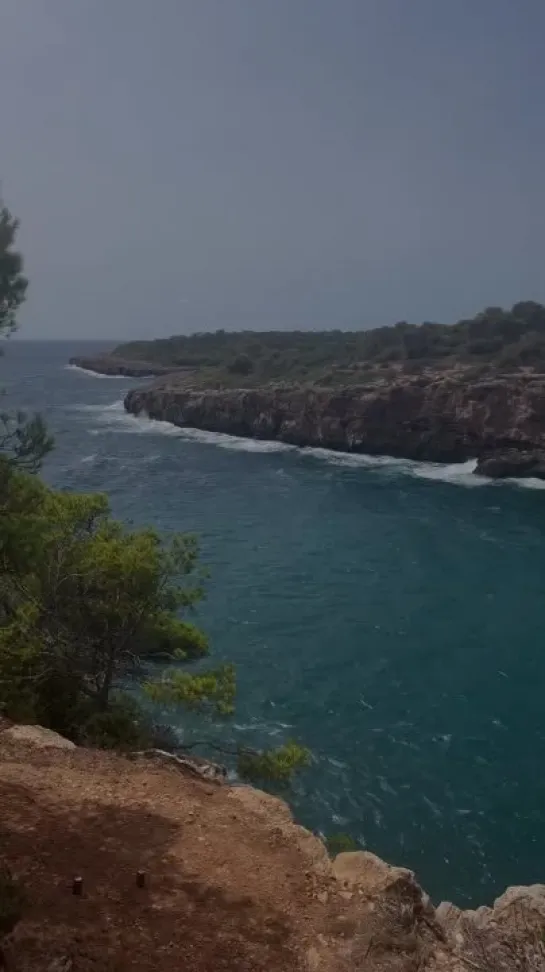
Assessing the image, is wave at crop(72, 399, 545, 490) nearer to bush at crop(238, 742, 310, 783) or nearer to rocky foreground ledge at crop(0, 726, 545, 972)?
bush at crop(238, 742, 310, 783)

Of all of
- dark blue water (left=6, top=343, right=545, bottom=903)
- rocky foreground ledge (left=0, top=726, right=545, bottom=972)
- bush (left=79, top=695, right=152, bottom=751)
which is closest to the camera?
rocky foreground ledge (left=0, top=726, right=545, bottom=972)

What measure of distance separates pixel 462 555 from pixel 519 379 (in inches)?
1517

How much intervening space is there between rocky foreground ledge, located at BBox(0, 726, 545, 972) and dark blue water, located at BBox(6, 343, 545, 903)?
8.34 meters

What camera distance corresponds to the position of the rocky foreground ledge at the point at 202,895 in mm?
10672

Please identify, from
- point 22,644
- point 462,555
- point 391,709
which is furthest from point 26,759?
point 462,555

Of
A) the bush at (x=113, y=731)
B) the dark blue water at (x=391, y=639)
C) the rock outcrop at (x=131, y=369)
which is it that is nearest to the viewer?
the bush at (x=113, y=731)

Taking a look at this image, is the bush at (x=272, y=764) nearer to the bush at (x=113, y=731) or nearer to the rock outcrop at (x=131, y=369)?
the bush at (x=113, y=731)

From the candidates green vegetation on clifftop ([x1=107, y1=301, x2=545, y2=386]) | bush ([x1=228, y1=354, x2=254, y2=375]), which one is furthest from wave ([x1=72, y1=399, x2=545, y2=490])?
bush ([x1=228, y1=354, x2=254, y2=375])

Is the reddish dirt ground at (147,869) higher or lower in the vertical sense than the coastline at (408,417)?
lower

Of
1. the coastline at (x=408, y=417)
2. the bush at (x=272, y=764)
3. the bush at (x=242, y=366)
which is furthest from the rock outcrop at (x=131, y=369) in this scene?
the bush at (x=272, y=764)

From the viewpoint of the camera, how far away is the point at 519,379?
269ft

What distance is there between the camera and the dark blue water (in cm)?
2345

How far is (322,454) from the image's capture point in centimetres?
8831

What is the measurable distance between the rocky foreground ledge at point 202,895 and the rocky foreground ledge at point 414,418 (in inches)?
2570
